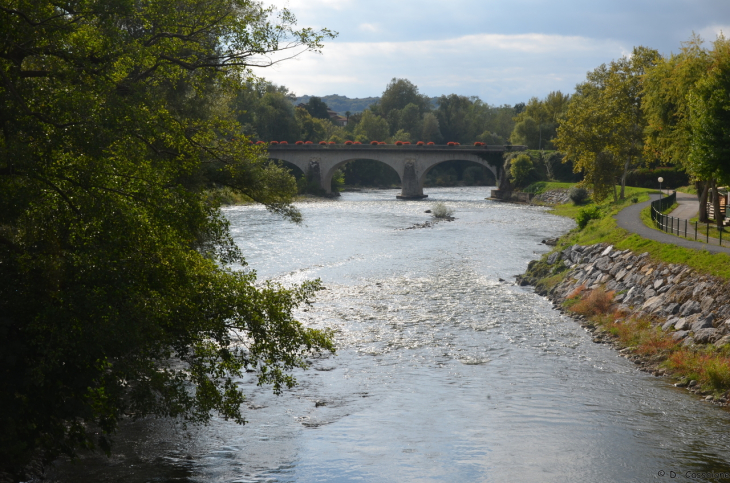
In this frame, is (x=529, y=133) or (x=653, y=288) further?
(x=529, y=133)

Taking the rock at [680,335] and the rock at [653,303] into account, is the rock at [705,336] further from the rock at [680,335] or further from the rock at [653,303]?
the rock at [653,303]

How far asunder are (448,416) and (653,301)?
938 centimetres

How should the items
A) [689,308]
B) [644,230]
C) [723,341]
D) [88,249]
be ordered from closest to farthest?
1. [88,249]
2. [723,341]
3. [689,308]
4. [644,230]

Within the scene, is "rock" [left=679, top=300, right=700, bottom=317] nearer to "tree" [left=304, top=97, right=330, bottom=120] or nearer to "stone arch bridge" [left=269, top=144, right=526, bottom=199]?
"stone arch bridge" [left=269, top=144, right=526, bottom=199]

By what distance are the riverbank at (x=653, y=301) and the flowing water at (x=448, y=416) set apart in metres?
0.66

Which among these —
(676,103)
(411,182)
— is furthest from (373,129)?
(676,103)

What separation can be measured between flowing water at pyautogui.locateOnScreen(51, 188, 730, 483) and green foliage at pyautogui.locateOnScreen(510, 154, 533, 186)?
5627 cm

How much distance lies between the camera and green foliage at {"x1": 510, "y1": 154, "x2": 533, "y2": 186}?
79312mm

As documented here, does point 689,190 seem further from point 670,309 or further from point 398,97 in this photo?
point 398,97

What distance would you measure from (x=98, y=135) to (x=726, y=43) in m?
27.4

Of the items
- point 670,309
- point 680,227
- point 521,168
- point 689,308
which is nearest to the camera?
point 689,308

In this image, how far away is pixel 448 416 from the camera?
1373 cm

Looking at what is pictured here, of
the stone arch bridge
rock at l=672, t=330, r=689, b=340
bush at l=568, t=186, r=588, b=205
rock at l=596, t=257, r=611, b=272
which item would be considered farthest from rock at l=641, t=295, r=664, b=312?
the stone arch bridge

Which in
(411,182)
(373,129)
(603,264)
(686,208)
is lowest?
(603,264)
